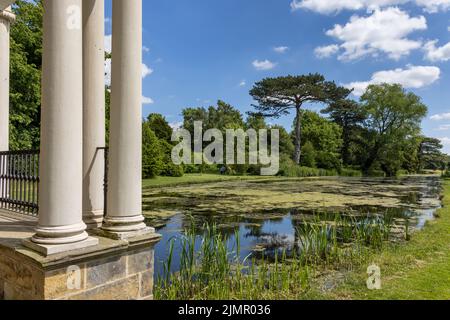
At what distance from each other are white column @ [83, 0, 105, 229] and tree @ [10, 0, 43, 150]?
10.2 meters

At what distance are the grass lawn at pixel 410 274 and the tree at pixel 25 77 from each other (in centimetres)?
1270

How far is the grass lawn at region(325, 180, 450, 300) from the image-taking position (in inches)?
171

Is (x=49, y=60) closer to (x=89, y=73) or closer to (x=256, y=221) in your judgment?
(x=89, y=73)

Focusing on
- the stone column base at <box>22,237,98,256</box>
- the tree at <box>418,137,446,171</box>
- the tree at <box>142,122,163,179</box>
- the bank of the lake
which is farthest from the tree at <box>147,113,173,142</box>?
the tree at <box>418,137,446,171</box>

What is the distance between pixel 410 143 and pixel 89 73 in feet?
139

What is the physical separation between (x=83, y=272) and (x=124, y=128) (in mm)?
1452

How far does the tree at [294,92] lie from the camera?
117 ft

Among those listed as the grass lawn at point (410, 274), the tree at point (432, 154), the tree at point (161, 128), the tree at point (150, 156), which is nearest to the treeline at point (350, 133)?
the tree at point (161, 128)

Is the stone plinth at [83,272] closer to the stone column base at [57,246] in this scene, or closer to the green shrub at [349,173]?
the stone column base at [57,246]

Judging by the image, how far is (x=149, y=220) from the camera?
979 centimetres

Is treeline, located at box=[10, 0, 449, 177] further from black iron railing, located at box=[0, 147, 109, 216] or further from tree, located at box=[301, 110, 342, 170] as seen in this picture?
black iron railing, located at box=[0, 147, 109, 216]

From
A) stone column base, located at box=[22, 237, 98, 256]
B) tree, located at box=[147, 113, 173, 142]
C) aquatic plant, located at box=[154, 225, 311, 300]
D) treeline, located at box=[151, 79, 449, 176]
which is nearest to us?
stone column base, located at box=[22, 237, 98, 256]

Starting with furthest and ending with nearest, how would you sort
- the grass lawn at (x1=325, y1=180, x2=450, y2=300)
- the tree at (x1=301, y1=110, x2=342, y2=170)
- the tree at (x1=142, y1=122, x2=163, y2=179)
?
the tree at (x1=301, y1=110, x2=342, y2=170) → the tree at (x1=142, y1=122, x2=163, y2=179) → the grass lawn at (x1=325, y1=180, x2=450, y2=300)
